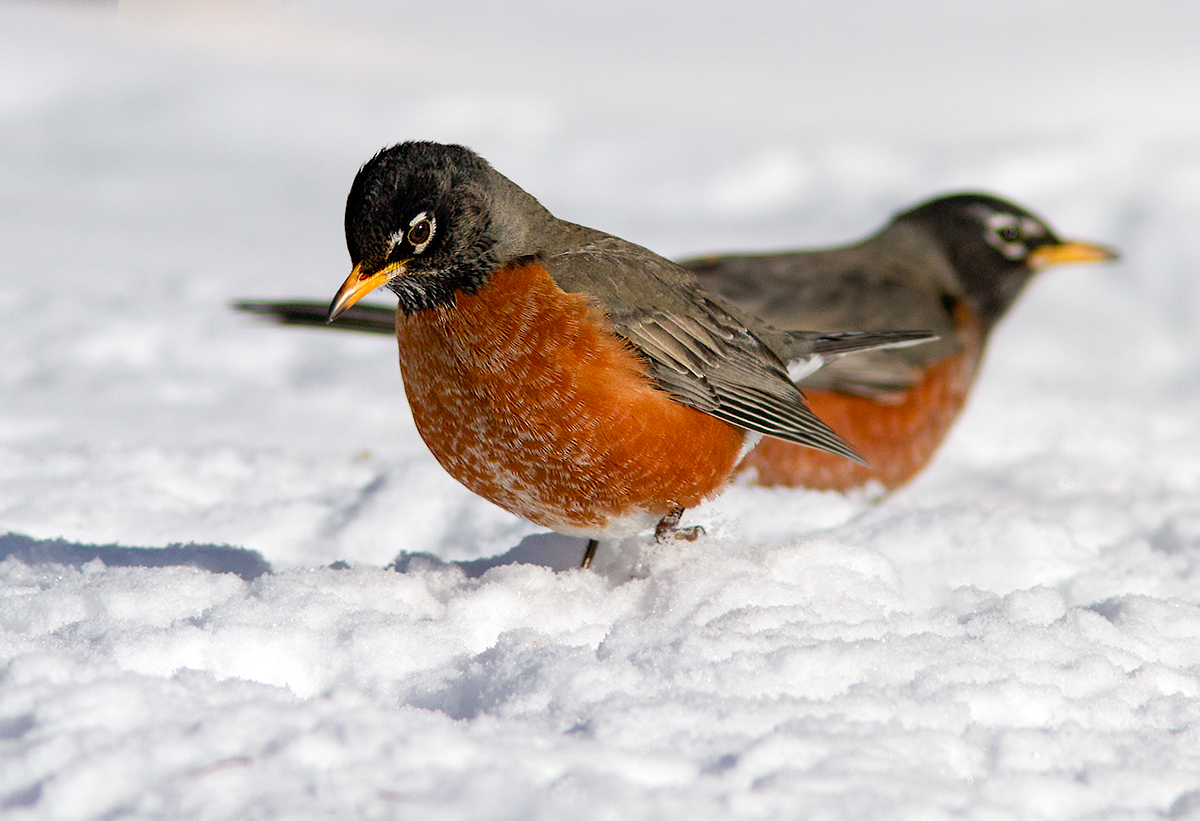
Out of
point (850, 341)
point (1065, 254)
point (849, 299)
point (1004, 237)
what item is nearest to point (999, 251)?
point (1004, 237)

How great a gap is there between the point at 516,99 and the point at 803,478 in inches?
329

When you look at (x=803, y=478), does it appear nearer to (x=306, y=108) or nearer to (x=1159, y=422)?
(x=1159, y=422)

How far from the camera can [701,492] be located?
11.4 feet

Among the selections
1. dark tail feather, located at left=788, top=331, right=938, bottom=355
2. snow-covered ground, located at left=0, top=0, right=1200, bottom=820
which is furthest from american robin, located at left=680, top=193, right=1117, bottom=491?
dark tail feather, located at left=788, top=331, right=938, bottom=355

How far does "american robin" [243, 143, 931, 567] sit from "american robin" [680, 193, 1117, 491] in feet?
5.25

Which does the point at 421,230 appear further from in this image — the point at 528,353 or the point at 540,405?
the point at 540,405

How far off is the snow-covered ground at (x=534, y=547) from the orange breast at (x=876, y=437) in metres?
0.30

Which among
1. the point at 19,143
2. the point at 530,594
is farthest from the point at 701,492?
the point at 19,143

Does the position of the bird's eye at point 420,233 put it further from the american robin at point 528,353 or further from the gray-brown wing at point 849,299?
the gray-brown wing at point 849,299

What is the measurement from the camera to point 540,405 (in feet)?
10.2

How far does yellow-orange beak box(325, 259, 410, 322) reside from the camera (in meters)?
3.09

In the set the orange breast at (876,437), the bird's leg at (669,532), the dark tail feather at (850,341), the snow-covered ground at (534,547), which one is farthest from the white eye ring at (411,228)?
the orange breast at (876,437)

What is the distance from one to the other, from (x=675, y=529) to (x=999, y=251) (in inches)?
133

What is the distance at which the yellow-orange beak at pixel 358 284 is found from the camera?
309cm
